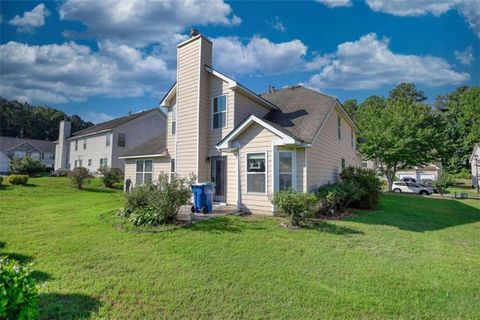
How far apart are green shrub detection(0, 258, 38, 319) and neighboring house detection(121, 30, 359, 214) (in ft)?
26.4

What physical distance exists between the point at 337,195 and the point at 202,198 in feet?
17.9

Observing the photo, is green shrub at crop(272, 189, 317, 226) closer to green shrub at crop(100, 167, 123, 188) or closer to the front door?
the front door

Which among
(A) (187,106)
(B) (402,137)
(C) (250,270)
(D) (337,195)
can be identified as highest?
(B) (402,137)

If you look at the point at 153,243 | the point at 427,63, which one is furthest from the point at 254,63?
→ the point at 427,63

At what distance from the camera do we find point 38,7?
11.2 meters

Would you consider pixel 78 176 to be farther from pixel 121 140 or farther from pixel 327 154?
pixel 327 154

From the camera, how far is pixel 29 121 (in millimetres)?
58875

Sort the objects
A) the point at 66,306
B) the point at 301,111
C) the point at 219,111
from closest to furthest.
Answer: the point at 66,306
the point at 301,111
the point at 219,111

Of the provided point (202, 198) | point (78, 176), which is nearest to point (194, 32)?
point (202, 198)

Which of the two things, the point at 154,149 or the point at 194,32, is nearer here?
the point at 194,32

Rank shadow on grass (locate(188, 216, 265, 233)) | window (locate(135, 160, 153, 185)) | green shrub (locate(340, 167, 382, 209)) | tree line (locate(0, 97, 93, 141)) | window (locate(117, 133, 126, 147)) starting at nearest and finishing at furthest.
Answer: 1. shadow on grass (locate(188, 216, 265, 233))
2. green shrub (locate(340, 167, 382, 209))
3. window (locate(135, 160, 153, 185))
4. window (locate(117, 133, 126, 147))
5. tree line (locate(0, 97, 93, 141))

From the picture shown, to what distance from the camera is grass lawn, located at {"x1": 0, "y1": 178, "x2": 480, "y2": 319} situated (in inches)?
151

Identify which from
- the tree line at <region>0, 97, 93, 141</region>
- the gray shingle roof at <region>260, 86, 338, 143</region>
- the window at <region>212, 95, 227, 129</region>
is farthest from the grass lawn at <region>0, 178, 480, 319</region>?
the tree line at <region>0, 97, 93, 141</region>

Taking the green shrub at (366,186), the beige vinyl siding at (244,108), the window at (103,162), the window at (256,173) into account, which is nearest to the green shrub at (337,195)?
the green shrub at (366,186)
